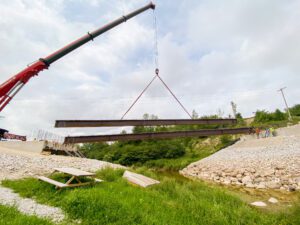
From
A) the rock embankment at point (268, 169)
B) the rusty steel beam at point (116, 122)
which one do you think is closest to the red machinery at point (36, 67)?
the rusty steel beam at point (116, 122)

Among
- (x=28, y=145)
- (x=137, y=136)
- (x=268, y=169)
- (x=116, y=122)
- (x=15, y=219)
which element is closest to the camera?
(x=15, y=219)

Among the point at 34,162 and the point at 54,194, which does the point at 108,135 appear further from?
the point at 54,194

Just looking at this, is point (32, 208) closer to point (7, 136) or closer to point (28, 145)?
point (28, 145)

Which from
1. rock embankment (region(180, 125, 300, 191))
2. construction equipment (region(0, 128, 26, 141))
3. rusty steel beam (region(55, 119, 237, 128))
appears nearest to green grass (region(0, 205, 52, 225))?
rusty steel beam (region(55, 119, 237, 128))

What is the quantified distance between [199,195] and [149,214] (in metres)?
3.22

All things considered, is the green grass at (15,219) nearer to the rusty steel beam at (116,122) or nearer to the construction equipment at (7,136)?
the rusty steel beam at (116,122)

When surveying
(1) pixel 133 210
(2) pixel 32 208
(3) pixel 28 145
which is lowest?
(1) pixel 133 210

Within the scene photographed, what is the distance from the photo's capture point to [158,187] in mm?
6918

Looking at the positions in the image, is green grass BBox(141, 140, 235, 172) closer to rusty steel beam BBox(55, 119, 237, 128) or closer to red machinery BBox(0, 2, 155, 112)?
rusty steel beam BBox(55, 119, 237, 128)

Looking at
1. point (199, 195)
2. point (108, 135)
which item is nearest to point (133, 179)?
point (199, 195)

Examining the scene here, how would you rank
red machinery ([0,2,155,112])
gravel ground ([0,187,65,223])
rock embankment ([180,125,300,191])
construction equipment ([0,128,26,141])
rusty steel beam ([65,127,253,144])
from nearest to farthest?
gravel ground ([0,187,65,223]), red machinery ([0,2,155,112]), rock embankment ([180,125,300,191]), rusty steel beam ([65,127,253,144]), construction equipment ([0,128,26,141])

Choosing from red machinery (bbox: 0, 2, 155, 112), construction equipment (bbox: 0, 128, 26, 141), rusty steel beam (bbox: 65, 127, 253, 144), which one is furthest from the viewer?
construction equipment (bbox: 0, 128, 26, 141)

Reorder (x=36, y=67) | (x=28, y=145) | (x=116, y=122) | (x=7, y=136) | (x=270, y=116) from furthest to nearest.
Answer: (x=270, y=116), (x=7, y=136), (x=28, y=145), (x=116, y=122), (x=36, y=67)

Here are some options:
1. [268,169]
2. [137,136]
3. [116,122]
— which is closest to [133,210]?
[116,122]
